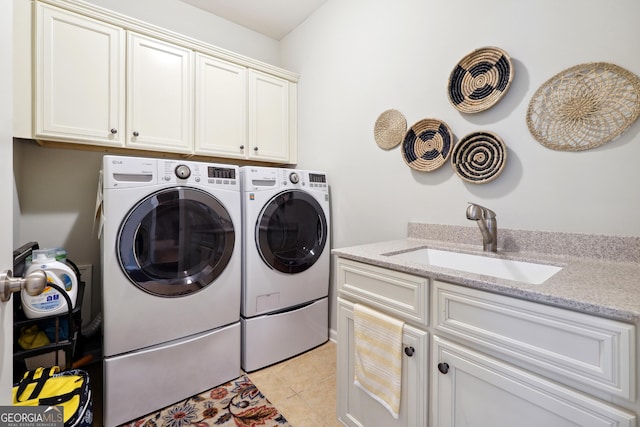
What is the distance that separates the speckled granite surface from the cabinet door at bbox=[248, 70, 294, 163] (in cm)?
132

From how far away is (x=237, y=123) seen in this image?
2.23 meters

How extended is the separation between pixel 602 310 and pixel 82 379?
1782 mm

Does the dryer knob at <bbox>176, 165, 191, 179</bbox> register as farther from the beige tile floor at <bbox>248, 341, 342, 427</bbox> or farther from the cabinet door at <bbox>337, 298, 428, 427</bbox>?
the beige tile floor at <bbox>248, 341, 342, 427</bbox>

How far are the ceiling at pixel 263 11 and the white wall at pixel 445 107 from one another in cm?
11

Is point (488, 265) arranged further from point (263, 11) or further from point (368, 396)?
point (263, 11)

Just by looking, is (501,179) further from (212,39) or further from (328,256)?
(212,39)

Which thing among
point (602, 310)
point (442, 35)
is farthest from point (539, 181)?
point (442, 35)

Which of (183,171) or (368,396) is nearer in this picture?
(368,396)

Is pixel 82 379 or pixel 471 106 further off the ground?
pixel 471 106

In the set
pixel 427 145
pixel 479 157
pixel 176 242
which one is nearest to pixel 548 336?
pixel 479 157

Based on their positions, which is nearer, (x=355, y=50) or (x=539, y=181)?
(x=539, y=181)

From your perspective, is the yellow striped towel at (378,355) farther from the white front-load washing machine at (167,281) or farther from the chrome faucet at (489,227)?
the white front-load washing machine at (167,281)

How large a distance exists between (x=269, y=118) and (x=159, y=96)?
0.82 m

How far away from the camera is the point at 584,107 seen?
45.5 inches
